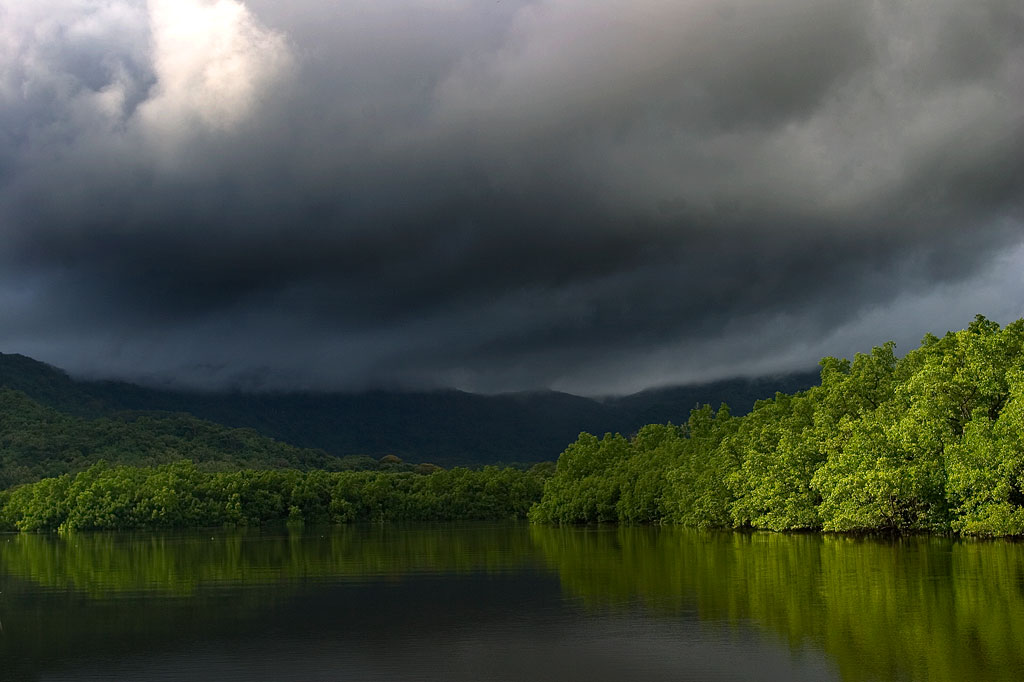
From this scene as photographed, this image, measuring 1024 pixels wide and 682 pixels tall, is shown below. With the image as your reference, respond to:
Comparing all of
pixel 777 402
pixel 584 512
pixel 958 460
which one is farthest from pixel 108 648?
pixel 584 512

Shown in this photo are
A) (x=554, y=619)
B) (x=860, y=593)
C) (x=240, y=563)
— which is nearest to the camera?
(x=554, y=619)

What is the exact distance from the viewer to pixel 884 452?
70.7 meters

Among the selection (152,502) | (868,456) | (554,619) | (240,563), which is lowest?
(152,502)

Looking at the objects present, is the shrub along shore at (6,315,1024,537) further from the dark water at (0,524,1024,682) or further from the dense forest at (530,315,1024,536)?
the dark water at (0,524,1024,682)

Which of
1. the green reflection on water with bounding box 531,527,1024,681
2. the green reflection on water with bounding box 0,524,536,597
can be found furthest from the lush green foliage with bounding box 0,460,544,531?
the green reflection on water with bounding box 531,527,1024,681

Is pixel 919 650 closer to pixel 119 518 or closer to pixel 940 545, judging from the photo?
pixel 940 545

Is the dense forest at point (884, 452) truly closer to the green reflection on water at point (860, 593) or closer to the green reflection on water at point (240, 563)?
the green reflection on water at point (860, 593)

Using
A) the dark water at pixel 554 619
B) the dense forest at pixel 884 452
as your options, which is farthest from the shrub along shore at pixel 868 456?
the dark water at pixel 554 619

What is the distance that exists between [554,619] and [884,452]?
4460cm

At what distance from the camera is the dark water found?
82.3ft

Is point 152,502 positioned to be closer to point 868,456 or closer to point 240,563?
point 240,563

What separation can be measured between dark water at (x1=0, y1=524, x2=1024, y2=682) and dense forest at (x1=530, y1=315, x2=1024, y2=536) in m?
4.58

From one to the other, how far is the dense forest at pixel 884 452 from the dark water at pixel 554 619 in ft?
15.0

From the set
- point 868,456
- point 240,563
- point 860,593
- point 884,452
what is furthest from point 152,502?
point 860,593
